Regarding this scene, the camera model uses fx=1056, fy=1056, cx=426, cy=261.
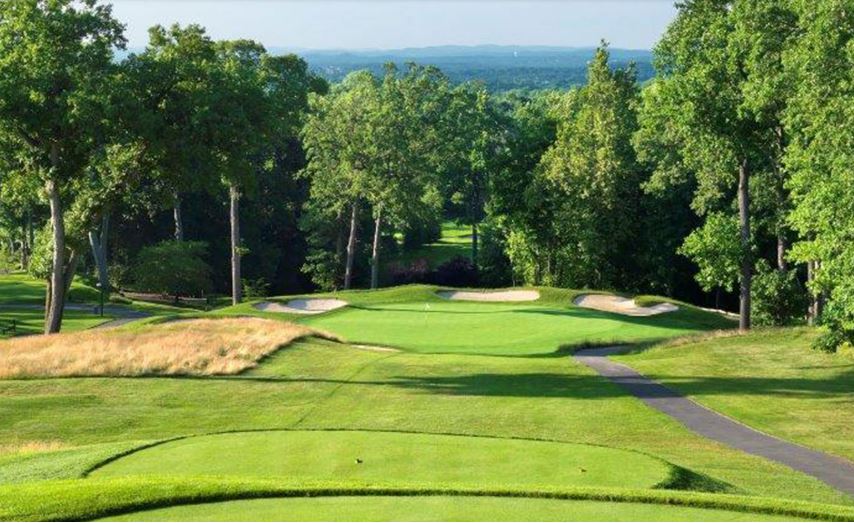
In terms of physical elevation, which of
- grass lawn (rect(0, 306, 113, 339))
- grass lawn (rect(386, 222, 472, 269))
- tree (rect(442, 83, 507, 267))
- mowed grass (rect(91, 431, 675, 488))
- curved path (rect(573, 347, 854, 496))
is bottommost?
grass lawn (rect(386, 222, 472, 269))

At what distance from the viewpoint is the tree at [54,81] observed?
35.8m

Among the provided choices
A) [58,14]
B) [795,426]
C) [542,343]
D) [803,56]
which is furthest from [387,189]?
[795,426]

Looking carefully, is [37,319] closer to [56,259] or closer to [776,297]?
[56,259]

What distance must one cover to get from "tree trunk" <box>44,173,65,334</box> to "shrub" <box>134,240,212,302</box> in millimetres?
28695

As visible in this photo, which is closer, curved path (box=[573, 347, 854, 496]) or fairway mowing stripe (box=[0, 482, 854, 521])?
fairway mowing stripe (box=[0, 482, 854, 521])

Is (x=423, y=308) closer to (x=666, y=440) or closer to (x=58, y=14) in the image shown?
(x=58, y=14)

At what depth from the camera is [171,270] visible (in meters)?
71.3

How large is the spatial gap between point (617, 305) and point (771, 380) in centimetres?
2016

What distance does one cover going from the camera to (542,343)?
140 ft

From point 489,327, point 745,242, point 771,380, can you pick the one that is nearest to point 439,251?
point 489,327

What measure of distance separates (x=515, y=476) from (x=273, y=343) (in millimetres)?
21489

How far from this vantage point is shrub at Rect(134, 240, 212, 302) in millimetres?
71312

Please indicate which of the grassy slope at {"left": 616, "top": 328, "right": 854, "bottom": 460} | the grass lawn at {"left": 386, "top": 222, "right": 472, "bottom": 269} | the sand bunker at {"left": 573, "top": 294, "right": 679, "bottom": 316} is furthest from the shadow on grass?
the grass lawn at {"left": 386, "top": 222, "right": 472, "bottom": 269}

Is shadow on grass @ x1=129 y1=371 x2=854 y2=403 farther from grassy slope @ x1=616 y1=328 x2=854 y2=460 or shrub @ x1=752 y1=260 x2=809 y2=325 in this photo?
shrub @ x1=752 y1=260 x2=809 y2=325
